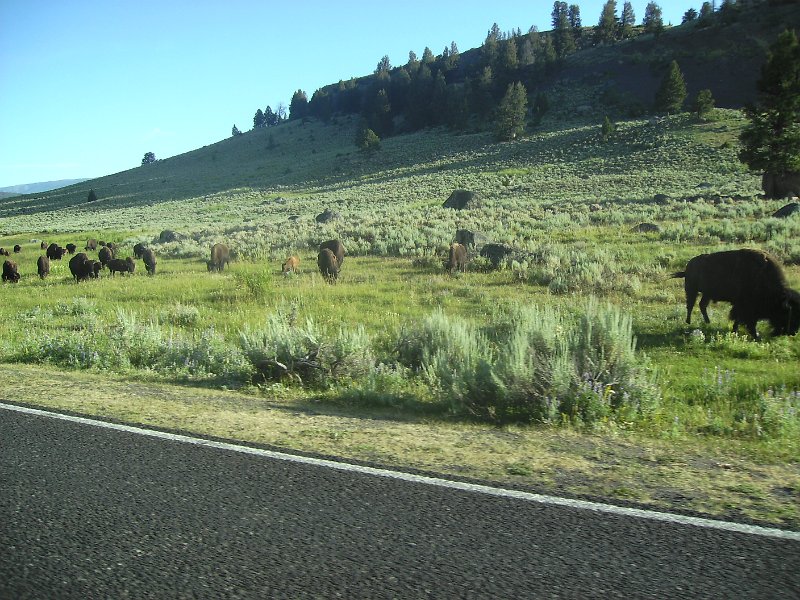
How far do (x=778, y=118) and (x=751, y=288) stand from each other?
122 ft

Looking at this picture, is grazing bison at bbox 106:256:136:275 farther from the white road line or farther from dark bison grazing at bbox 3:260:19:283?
the white road line

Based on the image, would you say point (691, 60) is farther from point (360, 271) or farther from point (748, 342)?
point (748, 342)

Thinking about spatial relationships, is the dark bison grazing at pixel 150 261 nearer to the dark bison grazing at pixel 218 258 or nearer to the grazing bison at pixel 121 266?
the grazing bison at pixel 121 266

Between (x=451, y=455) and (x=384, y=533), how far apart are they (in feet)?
5.02

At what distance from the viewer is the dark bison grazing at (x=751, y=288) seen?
33.7 ft

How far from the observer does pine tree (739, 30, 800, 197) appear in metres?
39.7

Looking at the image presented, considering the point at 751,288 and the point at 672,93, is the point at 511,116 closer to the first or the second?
the point at 672,93

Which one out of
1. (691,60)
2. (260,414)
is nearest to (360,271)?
(260,414)

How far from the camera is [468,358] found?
27.1 feet

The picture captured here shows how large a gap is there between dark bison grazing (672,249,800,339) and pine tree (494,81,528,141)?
7862 cm

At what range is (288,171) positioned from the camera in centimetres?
10256

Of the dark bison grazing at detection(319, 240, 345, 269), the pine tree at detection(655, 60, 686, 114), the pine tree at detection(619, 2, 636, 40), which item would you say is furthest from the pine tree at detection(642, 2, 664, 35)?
the dark bison grazing at detection(319, 240, 345, 269)

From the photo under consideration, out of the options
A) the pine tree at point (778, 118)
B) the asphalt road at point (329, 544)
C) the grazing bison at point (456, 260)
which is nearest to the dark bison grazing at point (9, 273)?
the grazing bison at point (456, 260)

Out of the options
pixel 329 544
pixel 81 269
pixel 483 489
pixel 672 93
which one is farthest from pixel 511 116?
pixel 329 544
